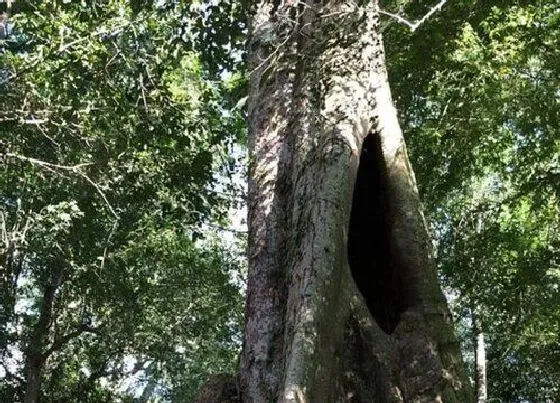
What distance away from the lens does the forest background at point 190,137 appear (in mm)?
7340

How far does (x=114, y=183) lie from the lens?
8516mm

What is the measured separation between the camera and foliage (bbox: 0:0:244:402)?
728cm

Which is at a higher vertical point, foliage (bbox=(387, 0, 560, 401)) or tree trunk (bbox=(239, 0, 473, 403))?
foliage (bbox=(387, 0, 560, 401))

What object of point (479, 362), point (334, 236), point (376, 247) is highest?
point (479, 362)

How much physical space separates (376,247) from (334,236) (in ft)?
2.31

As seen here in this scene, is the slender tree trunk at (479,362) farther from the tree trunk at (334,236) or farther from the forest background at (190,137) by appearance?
the tree trunk at (334,236)

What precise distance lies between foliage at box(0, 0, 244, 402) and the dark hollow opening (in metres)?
2.90

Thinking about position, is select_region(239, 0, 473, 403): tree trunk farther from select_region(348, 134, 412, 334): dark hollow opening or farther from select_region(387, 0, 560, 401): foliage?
select_region(387, 0, 560, 401): foliage

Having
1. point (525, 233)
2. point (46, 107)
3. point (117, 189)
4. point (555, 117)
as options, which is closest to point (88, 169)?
point (117, 189)

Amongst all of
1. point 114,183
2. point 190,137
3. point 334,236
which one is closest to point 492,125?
point 190,137

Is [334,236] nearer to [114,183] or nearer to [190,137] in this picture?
[114,183]

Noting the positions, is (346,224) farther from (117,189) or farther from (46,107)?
(117,189)

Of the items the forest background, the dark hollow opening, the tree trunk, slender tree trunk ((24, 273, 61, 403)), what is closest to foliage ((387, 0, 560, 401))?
the forest background

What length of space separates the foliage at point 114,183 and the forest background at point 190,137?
4cm
